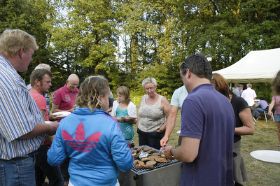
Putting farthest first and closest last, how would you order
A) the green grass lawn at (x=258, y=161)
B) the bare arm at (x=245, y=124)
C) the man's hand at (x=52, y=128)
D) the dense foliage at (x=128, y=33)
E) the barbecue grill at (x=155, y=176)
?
the dense foliage at (x=128, y=33)
the green grass lawn at (x=258, y=161)
the bare arm at (x=245, y=124)
the barbecue grill at (x=155, y=176)
the man's hand at (x=52, y=128)

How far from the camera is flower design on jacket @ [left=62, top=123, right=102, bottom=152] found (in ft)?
6.52

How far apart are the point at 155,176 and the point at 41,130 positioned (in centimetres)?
110

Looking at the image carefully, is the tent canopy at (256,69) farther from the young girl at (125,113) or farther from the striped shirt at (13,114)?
the striped shirt at (13,114)

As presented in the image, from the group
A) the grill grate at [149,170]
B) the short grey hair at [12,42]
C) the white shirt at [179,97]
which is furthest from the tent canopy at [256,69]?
the short grey hair at [12,42]

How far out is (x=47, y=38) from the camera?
26.4 meters

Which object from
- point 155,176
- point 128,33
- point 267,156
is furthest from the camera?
point 128,33

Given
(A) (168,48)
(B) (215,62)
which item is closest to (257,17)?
(B) (215,62)

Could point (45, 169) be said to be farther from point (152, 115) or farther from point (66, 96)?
point (152, 115)

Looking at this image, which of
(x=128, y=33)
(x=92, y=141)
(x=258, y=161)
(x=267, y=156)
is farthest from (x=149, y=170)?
(x=128, y=33)

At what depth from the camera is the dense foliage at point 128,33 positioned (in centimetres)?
2083

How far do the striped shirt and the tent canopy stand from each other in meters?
9.55

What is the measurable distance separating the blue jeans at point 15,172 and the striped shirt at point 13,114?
46mm

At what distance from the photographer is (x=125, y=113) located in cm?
426

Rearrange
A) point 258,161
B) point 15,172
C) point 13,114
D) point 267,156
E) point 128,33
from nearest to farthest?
1. point 13,114
2. point 15,172
3. point 267,156
4. point 258,161
5. point 128,33
